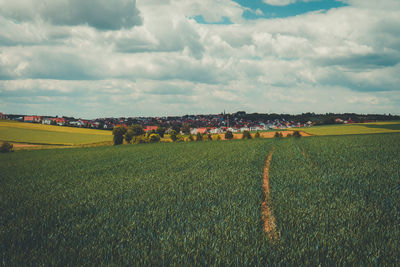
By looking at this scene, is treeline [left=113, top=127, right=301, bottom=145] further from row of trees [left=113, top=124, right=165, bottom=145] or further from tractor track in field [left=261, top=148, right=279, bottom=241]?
tractor track in field [left=261, top=148, right=279, bottom=241]

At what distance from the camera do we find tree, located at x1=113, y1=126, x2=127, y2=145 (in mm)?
68625

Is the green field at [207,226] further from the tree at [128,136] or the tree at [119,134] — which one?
the tree at [128,136]

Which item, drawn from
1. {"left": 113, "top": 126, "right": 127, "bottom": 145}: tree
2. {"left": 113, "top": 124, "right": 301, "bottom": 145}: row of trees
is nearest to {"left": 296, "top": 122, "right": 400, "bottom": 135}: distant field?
{"left": 113, "top": 124, "right": 301, "bottom": 145}: row of trees

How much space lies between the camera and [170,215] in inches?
314

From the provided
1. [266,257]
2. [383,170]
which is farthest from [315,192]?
[383,170]

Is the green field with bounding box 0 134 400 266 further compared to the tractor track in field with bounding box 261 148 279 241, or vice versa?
the tractor track in field with bounding box 261 148 279 241

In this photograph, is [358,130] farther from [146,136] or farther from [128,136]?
[128,136]

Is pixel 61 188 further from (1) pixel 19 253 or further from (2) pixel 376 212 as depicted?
(2) pixel 376 212

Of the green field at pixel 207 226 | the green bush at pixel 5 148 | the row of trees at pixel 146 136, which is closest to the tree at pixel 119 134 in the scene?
the row of trees at pixel 146 136

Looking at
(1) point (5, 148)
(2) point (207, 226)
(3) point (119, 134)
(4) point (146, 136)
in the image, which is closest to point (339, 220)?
(2) point (207, 226)

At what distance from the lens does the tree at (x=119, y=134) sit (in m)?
68.6

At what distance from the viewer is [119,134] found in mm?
71250

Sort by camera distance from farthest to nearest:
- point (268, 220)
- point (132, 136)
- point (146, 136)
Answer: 1. point (132, 136)
2. point (146, 136)
3. point (268, 220)

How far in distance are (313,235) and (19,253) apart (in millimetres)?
7548
